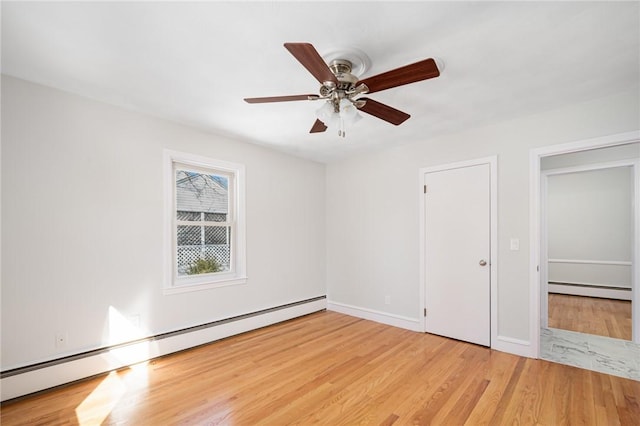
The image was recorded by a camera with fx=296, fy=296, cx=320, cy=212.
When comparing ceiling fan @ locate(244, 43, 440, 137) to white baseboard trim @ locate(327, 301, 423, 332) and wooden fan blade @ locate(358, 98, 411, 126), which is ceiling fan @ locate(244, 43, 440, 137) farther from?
white baseboard trim @ locate(327, 301, 423, 332)

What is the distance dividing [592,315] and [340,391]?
14.5 ft

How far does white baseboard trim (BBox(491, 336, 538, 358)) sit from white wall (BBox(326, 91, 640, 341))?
0.05 metres

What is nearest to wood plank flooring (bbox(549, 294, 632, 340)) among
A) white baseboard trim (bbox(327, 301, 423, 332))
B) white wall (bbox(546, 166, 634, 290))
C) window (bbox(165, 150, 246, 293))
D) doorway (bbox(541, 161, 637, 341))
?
doorway (bbox(541, 161, 637, 341))

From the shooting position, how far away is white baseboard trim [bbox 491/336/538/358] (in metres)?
3.02

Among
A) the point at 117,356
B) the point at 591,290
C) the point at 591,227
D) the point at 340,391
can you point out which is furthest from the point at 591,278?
the point at 117,356

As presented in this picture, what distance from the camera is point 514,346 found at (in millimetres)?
3115

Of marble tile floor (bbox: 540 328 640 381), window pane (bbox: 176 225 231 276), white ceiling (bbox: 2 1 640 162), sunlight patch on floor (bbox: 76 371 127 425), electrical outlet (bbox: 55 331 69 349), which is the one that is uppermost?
white ceiling (bbox: 2 1 640 162)

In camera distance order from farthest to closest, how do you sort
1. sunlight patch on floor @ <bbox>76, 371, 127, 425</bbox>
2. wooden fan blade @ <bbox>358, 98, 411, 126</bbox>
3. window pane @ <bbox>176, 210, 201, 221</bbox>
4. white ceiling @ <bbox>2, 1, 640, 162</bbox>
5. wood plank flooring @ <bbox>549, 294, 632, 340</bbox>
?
wood plank flooring @ <bbox>549, 294, 632, 340</bbox> → window pane @ <bbox>176, 210, 201, 221</bbox> → wooden fan blade @ <bbox>358, 98, 411, 126</bbox> → sunlight patch on floor @ <bbox>76, 371, 127, 425</bbox> → white ceiling @ <bbox>2, 1, 640, 162</bbox>

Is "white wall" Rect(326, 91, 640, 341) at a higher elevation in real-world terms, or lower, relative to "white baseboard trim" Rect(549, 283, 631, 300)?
higher

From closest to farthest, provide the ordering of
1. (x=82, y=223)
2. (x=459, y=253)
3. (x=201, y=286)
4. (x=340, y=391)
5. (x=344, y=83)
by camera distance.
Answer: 1. (x=344, y=83)
2. (x=340, y=391)
3. (x=82, y=223)
4. (x=201, y=286)
5. (x=459, y=253)

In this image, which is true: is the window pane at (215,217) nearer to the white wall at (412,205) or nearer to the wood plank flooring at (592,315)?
the white wall at (412,205)

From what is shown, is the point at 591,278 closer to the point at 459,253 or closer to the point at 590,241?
the point at 590,241

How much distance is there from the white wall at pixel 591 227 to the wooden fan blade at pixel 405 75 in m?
4.78

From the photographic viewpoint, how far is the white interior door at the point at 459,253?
11.1ft
